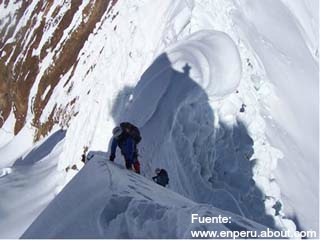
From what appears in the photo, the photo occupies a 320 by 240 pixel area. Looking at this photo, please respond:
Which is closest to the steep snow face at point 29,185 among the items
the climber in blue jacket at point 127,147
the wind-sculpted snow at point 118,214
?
the climber in blue jacket at point 127,147

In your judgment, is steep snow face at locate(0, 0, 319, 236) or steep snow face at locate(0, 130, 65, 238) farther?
steep snow face at locate(0, 130, 65, 238)

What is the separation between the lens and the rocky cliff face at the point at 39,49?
58.7 feet

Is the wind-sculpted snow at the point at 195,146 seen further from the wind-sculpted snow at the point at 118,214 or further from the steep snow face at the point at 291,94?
the wind-sculpted snow at the point at 118,214

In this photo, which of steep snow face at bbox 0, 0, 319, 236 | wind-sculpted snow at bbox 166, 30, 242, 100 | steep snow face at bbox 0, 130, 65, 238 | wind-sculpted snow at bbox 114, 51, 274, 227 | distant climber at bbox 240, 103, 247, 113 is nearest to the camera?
wind-sculpted snow at bbox 114, 51, 274, 227

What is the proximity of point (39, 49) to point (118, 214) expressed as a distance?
16.3 meters

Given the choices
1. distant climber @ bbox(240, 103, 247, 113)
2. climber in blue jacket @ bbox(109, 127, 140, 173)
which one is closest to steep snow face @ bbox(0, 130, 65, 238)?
climber in blue jacket @ bbox(109, 127, 140, 173)

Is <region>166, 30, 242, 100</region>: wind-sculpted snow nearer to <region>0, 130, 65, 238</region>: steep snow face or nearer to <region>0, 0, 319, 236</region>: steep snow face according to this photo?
<region>0, 0, 319, 236</region>: steep snow face

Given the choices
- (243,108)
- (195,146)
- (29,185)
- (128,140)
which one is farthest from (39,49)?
(128,140)

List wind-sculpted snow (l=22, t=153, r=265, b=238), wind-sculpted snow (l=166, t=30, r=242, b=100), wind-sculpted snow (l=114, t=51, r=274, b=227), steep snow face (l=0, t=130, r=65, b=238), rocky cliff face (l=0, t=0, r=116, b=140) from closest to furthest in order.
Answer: wind-sculpted snow (l=22, t=153, r=265, b=238) → wind-sculpted snow (l=114, t=51, r=274, b=227) → wind-sculpted snow (l=166, t=30, r=242, b=100) → steep snow face (l=0, t=130, r=65, b=238) → rocky cliff face (l=0, t=0, r=116, b=140)

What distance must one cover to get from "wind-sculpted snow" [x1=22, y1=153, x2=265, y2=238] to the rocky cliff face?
370 inches

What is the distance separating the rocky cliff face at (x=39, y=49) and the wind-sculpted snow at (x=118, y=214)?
30.8ft

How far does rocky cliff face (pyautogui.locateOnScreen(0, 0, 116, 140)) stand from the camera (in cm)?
1791

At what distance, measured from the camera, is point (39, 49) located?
2102 cm

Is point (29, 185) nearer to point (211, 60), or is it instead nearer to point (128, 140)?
point (211, 60)
